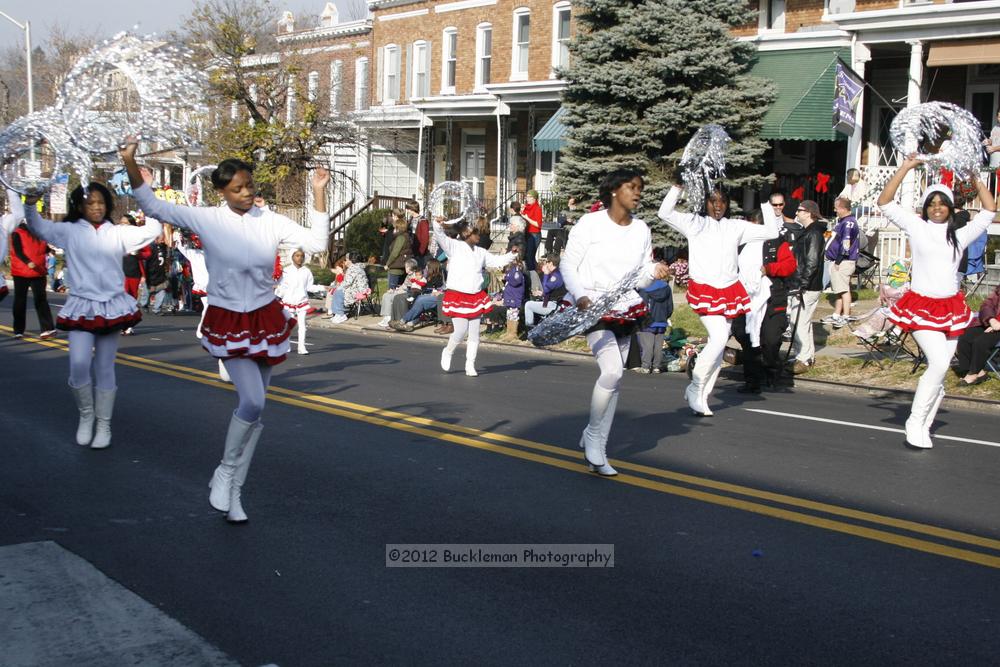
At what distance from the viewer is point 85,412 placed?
860 centimetres

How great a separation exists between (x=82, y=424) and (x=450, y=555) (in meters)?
4.14

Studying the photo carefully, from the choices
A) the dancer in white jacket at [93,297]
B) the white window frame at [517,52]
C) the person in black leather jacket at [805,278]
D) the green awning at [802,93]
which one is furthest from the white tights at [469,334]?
the white window frame at [517,52]

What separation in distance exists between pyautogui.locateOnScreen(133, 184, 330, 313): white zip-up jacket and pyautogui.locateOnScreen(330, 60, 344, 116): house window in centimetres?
3232

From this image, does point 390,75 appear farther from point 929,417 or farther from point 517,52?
point 929,417

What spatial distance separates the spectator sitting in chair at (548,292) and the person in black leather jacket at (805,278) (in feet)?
13.8

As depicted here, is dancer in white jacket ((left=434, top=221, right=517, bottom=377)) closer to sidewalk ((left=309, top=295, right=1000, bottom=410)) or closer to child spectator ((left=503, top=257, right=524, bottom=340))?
sidewalk ((left=309, top=295, right=1000, bottom=410))

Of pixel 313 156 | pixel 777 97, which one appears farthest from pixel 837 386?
pixel 313 156

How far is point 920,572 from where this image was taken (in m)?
5.65

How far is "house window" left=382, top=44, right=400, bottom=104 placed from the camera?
127 feet

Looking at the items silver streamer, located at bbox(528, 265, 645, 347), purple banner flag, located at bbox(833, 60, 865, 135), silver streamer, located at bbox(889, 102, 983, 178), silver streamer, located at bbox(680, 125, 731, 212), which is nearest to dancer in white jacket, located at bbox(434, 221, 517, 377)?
silver streamer, located at bbox(680, 125, 731, 212)

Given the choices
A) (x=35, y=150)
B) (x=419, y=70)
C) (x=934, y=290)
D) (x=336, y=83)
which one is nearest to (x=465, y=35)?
(x=419, y=70)

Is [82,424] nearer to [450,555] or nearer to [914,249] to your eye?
[450,555]

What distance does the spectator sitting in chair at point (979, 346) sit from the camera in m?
12.2

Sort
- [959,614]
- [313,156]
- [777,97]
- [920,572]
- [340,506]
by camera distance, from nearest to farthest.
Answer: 1. [959,614]
2. [920,572]
3. [340,506]
4. [777,97]
5. [313,156]
